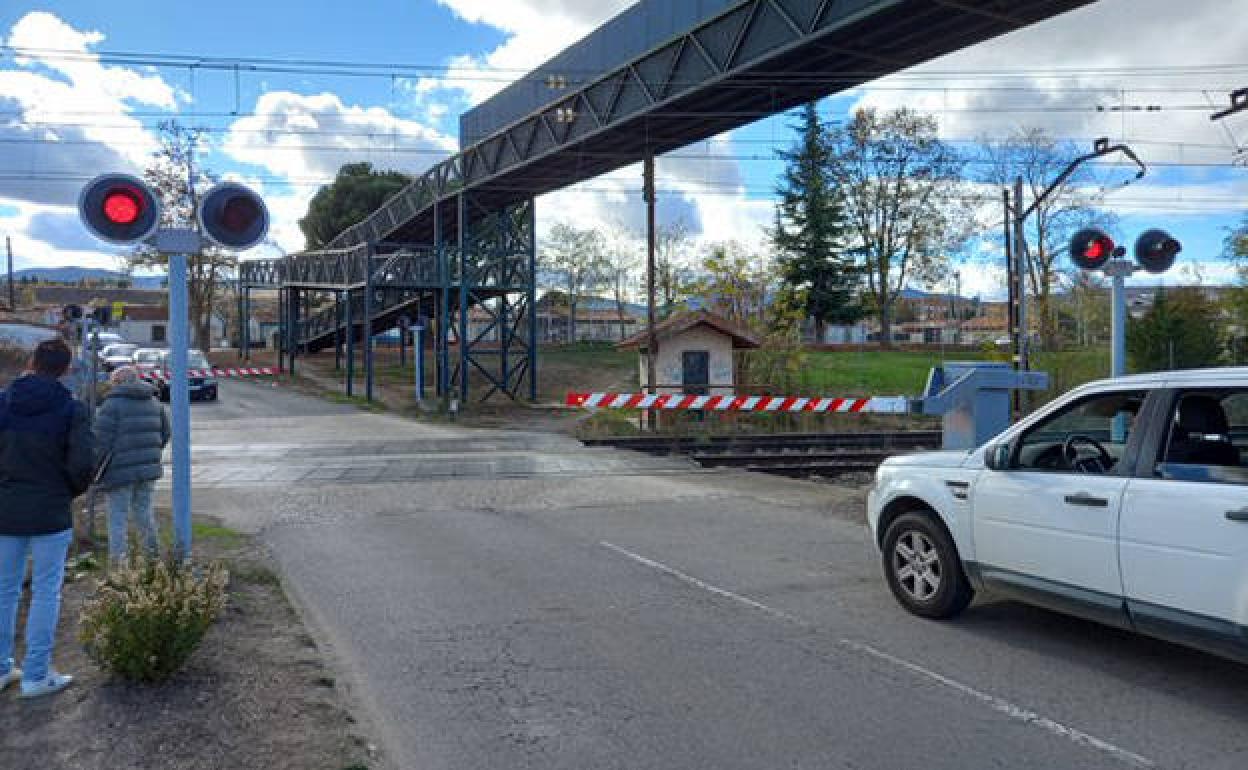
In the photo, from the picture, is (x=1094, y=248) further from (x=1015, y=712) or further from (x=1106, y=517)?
(x=1015, y=712)

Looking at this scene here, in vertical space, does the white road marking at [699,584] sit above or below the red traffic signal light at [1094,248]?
below

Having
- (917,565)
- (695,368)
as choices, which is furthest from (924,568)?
(695,368)

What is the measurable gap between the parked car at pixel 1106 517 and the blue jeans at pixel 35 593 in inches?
214

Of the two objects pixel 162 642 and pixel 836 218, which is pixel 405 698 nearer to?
pixel 162 642

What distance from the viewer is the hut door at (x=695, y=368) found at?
23.4 metres

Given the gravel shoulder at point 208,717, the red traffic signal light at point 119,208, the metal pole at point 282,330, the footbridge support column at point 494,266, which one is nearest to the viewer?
the gravel shoulder at point 208,717

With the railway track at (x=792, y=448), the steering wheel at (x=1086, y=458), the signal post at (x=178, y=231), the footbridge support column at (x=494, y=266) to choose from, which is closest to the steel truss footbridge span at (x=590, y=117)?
the footbridge support column at (x=494, y=266)

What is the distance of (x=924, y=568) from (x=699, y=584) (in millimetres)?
Result: 1899

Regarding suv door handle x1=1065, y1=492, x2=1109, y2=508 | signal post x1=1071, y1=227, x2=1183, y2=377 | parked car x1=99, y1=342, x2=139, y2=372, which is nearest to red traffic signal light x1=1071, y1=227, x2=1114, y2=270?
signal post x1=1071, y1=227, x2=1183, y2=377

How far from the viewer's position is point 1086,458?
585 cm

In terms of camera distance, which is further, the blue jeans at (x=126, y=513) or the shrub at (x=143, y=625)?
the blue jeans at (x=126, y=513)

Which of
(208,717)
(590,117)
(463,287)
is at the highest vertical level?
(590,117)

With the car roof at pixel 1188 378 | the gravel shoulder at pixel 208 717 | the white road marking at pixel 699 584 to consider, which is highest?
the car roof at pixel 1188 378

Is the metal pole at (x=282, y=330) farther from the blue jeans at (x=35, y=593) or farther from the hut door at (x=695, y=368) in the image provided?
the blue jeans at (x=35, y=593)
